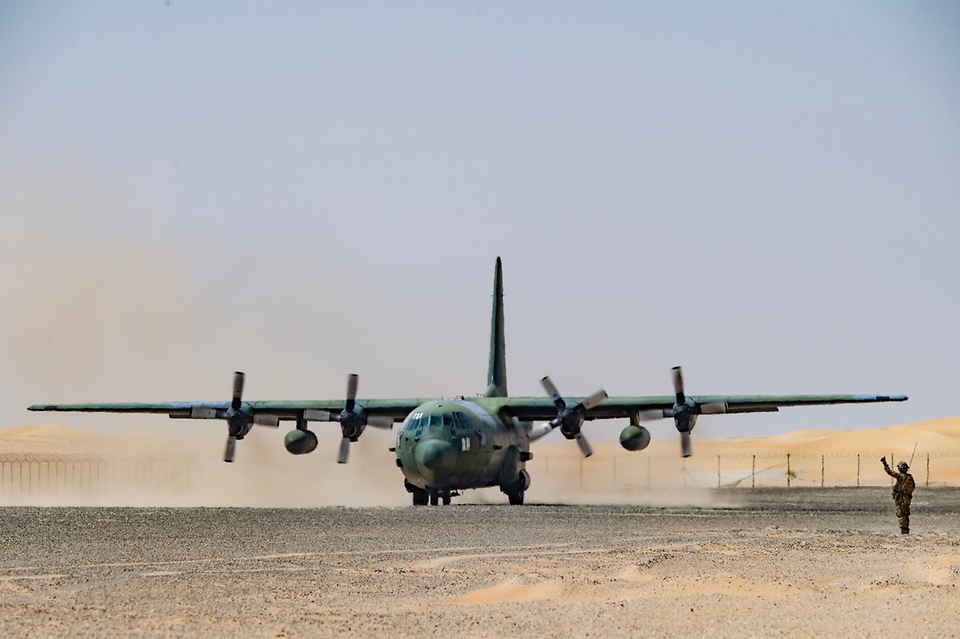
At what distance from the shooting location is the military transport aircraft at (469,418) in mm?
41156

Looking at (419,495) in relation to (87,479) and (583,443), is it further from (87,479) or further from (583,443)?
(87,479)

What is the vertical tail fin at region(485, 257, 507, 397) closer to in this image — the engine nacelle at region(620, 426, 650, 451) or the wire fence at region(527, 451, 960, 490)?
the engine nacelle at region(620, 426, 650, 451)

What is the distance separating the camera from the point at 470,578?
2025 cm

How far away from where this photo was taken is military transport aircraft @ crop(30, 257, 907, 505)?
41.2 meters

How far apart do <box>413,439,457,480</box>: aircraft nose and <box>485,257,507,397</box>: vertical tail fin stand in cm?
905

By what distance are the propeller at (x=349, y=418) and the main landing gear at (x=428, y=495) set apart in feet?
9.07

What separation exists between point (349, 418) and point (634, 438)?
10690 mm

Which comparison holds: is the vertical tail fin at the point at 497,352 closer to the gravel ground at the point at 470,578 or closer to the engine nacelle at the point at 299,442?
the engine nacelle at the point at 299,442

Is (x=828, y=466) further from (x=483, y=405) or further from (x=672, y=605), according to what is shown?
(x=672, y=605)

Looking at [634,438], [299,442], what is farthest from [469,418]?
[299,442]

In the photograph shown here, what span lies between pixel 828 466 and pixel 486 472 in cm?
7250

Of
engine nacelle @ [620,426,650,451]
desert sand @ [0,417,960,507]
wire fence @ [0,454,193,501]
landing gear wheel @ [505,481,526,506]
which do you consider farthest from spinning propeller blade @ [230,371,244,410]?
wire fence @ [0,454,193,501]

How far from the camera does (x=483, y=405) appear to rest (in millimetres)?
45406

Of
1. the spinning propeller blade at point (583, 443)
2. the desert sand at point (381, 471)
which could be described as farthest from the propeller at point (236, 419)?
the spinning propeller blade at point (583, 443)
